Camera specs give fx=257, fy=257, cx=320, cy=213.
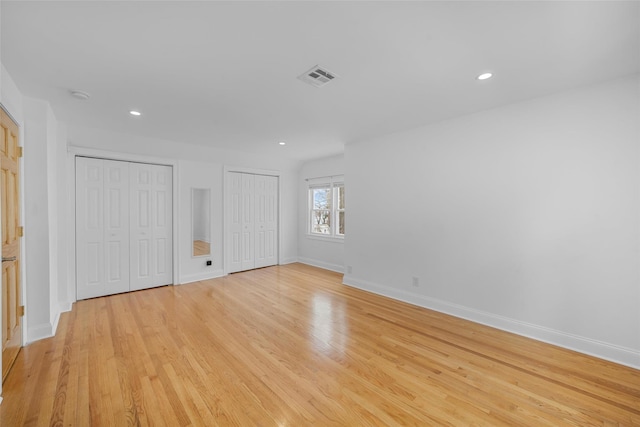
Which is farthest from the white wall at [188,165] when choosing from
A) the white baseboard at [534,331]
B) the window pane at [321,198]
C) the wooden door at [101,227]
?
the white baseboard at [534,331]

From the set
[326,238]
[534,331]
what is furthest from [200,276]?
[534,331]

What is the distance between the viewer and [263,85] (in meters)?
2.39

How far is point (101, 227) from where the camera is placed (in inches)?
153

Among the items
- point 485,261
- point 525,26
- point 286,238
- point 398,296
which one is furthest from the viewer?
point 286,238

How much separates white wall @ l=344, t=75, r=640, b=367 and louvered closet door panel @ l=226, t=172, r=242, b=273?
10.2 ft

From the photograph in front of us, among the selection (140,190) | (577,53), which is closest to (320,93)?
(577,53)

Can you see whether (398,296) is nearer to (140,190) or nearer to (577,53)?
(577,53)

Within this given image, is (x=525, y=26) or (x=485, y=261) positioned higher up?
(x=525, y=26)

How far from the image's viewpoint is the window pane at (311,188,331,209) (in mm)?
5862

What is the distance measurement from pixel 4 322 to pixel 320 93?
3306 millimetres

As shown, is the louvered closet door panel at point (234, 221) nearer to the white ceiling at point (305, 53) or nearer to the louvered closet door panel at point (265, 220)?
the louvered closet door panel at point (265, 220)

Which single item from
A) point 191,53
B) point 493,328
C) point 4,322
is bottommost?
point 493,328

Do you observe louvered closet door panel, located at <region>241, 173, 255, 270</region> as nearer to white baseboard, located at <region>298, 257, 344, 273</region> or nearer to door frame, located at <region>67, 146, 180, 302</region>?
white baseboard, located at <region>298, 257, 344, 273</region>

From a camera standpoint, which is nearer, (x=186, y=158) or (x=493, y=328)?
(x=493, y=328)
